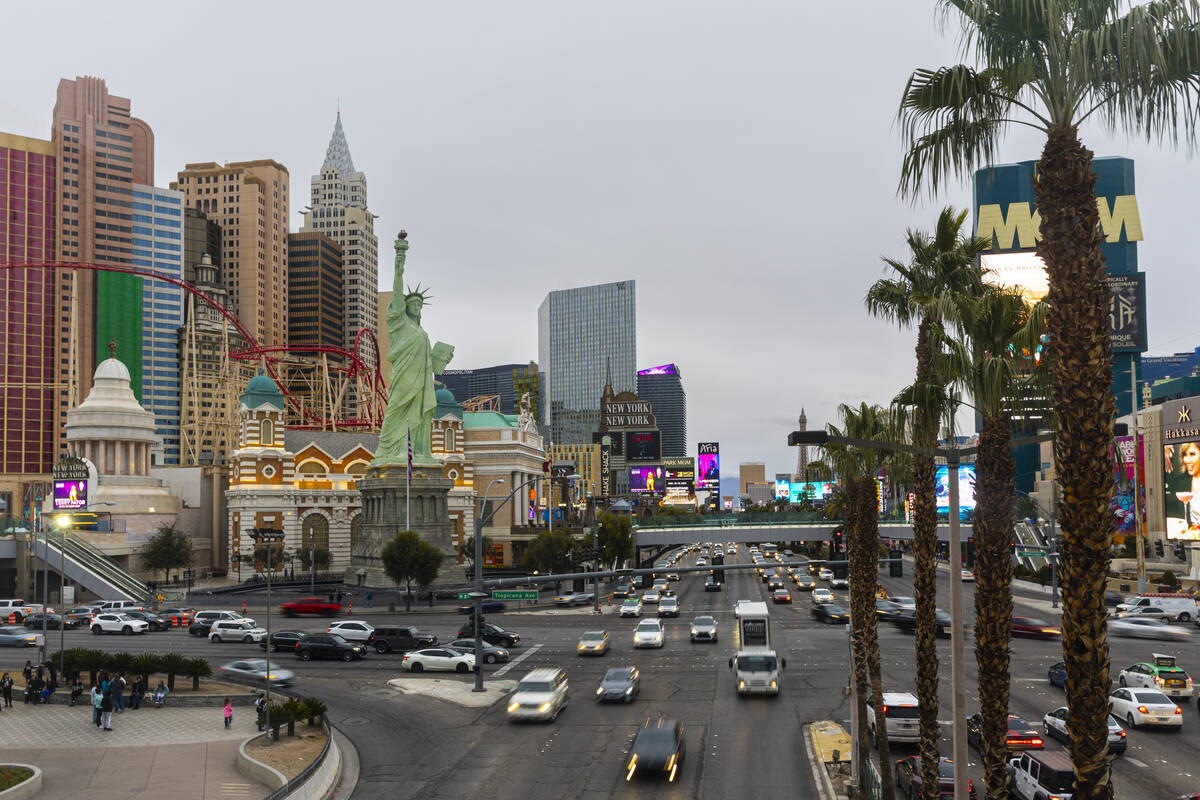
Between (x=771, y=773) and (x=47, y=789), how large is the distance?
20.0 meters

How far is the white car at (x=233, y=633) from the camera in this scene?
57.4m

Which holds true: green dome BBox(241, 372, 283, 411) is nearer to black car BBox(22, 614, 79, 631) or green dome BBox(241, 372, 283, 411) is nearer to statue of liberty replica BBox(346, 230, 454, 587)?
statue of liberty replica BBox(346, 230, 454, 587)

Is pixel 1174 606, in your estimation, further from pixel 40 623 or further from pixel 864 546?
pixel 40 623

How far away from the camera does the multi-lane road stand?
2684 centimetres

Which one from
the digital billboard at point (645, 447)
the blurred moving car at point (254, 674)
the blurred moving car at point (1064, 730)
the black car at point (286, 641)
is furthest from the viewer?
the digital billboard at point (645, 447)

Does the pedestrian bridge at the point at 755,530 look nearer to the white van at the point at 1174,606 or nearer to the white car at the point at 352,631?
the white van at the point at 1174,606

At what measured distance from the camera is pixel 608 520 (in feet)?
314

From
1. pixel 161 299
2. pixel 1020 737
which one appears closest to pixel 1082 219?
pixel 1020 737

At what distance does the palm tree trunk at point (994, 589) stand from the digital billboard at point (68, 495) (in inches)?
3071

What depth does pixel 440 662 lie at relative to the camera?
154 ft

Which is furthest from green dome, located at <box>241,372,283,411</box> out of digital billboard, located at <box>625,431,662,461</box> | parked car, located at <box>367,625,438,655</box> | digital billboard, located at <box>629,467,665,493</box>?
digital billboard, located at <box>625,431,662,461</box>

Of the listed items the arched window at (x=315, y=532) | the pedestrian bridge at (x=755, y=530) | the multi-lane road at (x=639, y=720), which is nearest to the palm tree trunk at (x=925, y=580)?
the multi-lane road at (x=639, y=720)

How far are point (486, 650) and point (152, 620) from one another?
27.7 m

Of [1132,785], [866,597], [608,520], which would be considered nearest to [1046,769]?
[1132,785]
